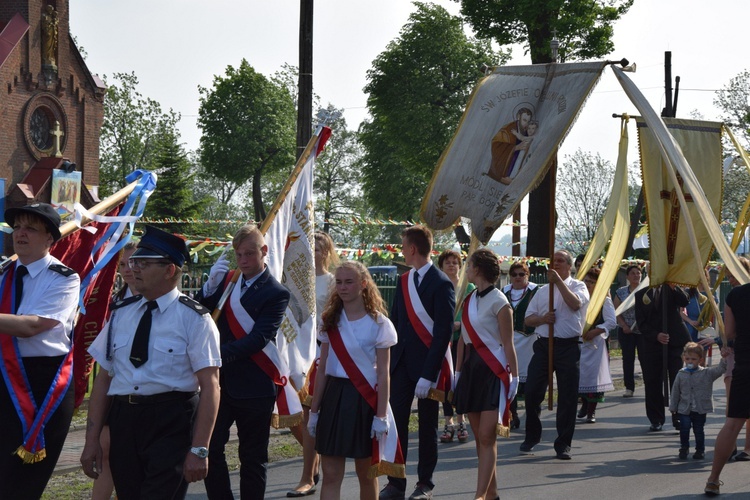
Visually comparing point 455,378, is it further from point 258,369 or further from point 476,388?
point 258,369

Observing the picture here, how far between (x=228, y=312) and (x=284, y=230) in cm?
108

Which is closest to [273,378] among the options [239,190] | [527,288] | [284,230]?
[284,230]

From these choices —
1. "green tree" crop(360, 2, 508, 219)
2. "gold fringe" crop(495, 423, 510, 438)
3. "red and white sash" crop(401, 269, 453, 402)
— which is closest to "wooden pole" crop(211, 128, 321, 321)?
"red and white sash" crop(401, 269, 453, 402)

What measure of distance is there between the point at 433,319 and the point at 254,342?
181cm

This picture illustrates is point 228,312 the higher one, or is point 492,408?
point 228,312

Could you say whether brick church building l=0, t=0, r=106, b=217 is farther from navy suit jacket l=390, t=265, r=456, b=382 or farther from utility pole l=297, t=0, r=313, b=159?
navy suit jacket l=390, t=265, r=456, b=382

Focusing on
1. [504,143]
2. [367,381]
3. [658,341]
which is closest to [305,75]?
[504,143]

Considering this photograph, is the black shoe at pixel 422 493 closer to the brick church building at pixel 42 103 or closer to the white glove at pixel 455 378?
the white glove at pixel 455 378

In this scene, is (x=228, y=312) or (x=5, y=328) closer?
(x=5, y=328)

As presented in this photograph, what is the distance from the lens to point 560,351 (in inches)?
398

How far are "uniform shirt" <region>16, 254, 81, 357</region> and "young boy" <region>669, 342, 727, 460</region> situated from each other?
6.18 meters

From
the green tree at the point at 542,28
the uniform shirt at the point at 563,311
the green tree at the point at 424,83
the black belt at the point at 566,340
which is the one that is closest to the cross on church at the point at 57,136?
the green tree at the point at 424,83

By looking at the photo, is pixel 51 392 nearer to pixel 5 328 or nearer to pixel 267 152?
pixel 5 328

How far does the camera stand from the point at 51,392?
5500mm
